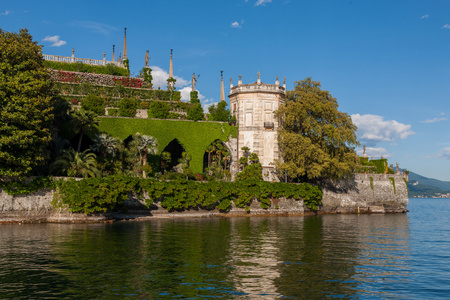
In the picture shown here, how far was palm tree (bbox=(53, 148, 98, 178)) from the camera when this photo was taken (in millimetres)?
41469

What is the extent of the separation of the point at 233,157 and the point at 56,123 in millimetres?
25526

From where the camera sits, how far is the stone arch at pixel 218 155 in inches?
2343

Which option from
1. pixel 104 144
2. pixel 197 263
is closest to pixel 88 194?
pixel 104 144

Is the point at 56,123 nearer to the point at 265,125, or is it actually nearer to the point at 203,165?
the point at 203,165

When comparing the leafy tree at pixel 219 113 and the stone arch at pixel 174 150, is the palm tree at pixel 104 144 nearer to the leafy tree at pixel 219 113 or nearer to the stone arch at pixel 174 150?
the stone arch at pixel 174 150

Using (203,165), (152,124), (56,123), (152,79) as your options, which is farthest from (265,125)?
(56,123)

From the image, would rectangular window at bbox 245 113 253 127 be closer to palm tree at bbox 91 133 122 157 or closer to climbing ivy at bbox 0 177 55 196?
palm tree at bbox 91 133 122 157

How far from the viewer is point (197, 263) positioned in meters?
21.2

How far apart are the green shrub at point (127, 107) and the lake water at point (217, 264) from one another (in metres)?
24.0

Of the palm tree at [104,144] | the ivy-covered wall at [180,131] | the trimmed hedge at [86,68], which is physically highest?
the trimmed hedge at [86,68]

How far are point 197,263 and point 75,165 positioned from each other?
25.3 m

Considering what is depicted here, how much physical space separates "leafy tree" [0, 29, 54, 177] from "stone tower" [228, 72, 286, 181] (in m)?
29.2

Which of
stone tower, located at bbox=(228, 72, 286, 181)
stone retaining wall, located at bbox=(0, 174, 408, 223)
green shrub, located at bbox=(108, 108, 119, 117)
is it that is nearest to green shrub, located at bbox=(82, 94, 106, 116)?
green shrub, located at bbox=(108, 108, 119, 117)

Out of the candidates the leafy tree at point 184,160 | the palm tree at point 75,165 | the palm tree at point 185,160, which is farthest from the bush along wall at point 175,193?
the palm tree at point 185,160
